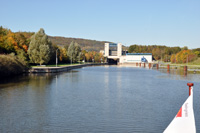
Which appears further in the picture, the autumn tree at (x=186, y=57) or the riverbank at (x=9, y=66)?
the autumn tree at (x=186, y=57)

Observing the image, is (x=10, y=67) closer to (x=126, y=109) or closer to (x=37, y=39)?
(x=37, y=39)

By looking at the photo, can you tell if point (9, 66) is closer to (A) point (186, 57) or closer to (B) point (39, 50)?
(B) point (39, 50)

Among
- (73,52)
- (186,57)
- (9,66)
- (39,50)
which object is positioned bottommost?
(9,66)

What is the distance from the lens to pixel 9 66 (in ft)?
212

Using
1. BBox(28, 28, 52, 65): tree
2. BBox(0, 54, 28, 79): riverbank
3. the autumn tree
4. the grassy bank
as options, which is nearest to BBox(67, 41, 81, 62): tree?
BBox(28, 28, 52, 65): tree

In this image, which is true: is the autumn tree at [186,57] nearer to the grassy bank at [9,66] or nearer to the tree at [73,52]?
the tree at [73,52]

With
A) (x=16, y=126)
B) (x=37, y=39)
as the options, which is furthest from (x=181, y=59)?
(x=16, y=126)

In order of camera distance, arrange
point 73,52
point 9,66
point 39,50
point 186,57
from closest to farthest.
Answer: point 9,66, point 39,50, point 186,57, point 73,52

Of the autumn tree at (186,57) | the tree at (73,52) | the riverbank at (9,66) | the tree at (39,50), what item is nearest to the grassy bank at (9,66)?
the riverbank at (9,66)

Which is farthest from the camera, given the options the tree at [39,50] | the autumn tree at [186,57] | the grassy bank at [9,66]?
the autumn tree at [186,57]

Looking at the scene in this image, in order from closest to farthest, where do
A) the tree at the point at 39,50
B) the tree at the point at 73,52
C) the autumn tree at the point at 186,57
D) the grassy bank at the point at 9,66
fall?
the grassy bank at the point at 9,66, the tree at the point at 39,50, the autumn tree at the point at 186,57, the tree at the point at 73,52

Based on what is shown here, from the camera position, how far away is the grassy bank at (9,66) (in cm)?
6095

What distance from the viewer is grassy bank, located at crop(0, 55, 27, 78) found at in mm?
60950

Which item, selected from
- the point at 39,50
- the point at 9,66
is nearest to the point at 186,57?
the point at 39,50
